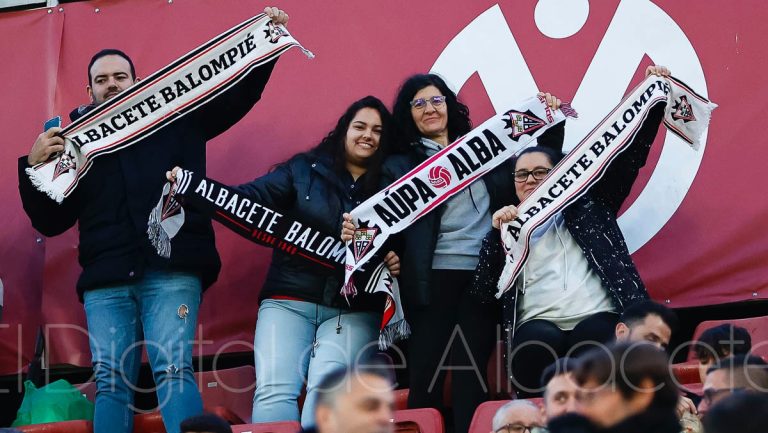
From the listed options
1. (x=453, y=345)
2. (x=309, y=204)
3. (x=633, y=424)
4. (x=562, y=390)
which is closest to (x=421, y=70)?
(x=309, y=204)

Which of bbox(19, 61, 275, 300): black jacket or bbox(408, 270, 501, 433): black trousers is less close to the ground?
bbox(19, 61, 275, 300): black jacket

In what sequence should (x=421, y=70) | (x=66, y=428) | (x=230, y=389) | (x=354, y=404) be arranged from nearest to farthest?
(x=354, y=404)
(x=66, y=428)
(x=230, y=389)
(x=421, y=70)

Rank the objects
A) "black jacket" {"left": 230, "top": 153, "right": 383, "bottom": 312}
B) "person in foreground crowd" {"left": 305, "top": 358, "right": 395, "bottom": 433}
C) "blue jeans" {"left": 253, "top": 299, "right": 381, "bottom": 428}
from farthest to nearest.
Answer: "black jacket" {"left": 230, "top": 153, "right": 383, "bottom": 312}
"blue jeans" {"left": 253, "top": 299, "right": 381, "bottom": 428}
"person in foreground crowd" {"left": 305, "top": 358, "right": 395, "bottom": 433}

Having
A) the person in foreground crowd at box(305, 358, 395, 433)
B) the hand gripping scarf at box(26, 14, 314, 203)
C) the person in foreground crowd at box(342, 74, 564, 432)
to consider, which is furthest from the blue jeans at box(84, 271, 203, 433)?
the person in foreground crowd at box(305, 358, 395, 433)

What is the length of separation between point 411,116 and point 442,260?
0.81 m

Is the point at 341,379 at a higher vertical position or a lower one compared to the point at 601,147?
Result: lower

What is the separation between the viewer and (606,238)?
5.75 metres

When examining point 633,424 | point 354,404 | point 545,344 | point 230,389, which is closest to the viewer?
point 633,424

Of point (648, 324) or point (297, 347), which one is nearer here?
point (648, 324)

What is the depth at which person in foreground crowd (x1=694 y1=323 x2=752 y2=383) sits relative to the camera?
473 cm

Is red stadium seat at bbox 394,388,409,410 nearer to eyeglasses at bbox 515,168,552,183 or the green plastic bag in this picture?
eyeglasses at bbox 515,168,552,183

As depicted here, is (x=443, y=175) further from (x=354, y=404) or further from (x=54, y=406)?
(x=354, y=404)

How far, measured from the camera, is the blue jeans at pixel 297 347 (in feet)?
19.1

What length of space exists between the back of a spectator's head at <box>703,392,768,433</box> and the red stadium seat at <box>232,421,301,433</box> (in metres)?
2.76
